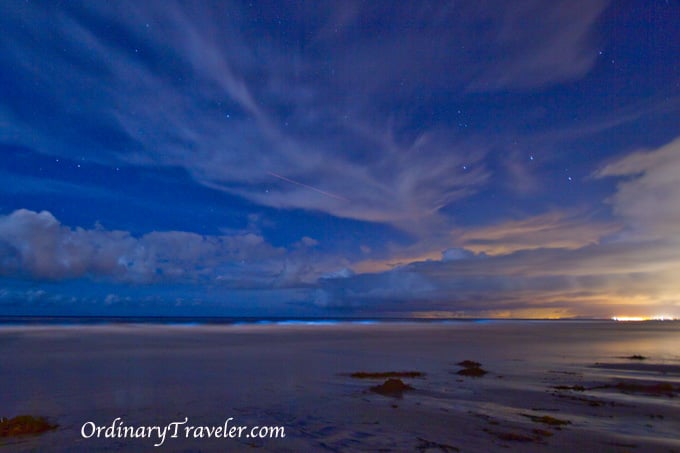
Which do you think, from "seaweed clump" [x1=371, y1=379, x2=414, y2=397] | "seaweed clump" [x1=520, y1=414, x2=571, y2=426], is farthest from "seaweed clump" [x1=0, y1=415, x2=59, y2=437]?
"seaweed clump" [x1=520, y1=414, x2=571, y2=426]

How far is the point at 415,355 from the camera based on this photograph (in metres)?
31.3

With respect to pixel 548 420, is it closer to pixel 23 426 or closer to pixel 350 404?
pixel 350 404

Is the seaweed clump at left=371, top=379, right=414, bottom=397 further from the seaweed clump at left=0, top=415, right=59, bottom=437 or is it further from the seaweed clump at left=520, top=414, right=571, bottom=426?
the seaweed clump at left=0, top=415, right=59, bottom=437

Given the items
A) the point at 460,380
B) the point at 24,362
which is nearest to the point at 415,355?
the point at 460,380

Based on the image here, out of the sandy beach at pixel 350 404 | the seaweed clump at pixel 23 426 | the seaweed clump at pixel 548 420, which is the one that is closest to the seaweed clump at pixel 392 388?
the sandy beach at pixel 350 404

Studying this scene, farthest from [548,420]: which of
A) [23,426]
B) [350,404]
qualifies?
[23,426]

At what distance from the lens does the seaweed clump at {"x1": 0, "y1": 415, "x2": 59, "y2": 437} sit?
10.5 metres

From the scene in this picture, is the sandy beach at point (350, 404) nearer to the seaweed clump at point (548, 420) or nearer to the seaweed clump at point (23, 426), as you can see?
the seaweed clump at point (548, 420)

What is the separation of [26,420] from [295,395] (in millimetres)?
8549

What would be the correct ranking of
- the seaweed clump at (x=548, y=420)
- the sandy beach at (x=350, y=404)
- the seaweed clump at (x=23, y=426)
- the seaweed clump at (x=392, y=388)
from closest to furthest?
the sandy beach at (x=350, y=404) < the seaweed clump at (x=23, y=426) < the seaweed clump at (x=548, y=420) < the seaweed clump at (x=392, y=388)

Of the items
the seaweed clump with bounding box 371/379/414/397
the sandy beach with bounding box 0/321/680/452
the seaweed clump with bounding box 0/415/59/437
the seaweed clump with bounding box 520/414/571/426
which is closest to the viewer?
the sandy beach with bounding box 0/321/680/452

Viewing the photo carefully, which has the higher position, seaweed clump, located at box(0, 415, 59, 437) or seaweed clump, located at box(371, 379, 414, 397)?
seaweed clump, located at box(371, 379, 414, 397)

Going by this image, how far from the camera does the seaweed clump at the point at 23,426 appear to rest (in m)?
10.5

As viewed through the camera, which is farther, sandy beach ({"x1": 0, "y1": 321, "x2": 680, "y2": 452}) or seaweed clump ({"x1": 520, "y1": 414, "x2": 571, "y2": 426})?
seaweed clump ({"x1": 520, "y1": 414, "x2": 571, "y2": 426})
